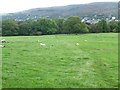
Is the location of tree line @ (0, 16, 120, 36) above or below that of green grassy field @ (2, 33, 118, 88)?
below

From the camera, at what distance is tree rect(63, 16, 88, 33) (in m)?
91.2

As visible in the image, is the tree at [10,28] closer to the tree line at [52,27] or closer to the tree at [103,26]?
the tree line at [52,27]

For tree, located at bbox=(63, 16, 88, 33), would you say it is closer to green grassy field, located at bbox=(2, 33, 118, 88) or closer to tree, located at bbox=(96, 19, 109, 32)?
tree, located at bbox=(96, 19, 109, 32)

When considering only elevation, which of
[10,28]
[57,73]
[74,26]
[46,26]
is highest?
[57,73]

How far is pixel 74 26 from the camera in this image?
3602 inches

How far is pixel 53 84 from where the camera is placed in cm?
1452

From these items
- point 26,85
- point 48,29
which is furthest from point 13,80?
point 48,29

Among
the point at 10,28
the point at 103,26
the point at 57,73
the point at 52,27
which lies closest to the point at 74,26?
the point at 52,27

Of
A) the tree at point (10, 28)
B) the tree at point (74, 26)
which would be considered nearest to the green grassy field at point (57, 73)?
the tree at point (10, 28)

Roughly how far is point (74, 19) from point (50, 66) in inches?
2946

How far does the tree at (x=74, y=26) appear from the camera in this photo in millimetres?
91250

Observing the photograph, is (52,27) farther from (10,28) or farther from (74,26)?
(10,28)

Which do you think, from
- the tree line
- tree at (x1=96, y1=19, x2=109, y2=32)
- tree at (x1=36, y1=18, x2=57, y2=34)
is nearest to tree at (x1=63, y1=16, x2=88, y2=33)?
the tree line

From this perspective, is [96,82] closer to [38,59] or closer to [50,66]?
[50,66]
